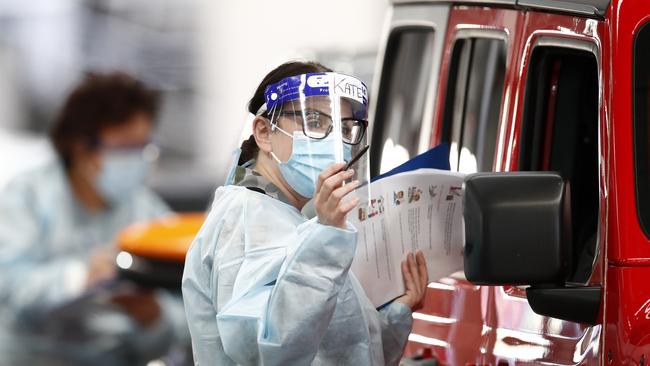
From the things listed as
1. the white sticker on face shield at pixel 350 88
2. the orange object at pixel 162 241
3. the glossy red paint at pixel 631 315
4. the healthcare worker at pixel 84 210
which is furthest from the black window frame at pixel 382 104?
the healthcare worker at pixel 84 210

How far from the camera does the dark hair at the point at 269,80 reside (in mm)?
3146

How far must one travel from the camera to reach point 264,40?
11664 millimetres

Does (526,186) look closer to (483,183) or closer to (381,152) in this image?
(483,183)

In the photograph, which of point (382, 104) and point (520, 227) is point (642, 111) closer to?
point (520, 227)

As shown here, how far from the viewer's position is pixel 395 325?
3.27m

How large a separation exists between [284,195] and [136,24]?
8.86 m

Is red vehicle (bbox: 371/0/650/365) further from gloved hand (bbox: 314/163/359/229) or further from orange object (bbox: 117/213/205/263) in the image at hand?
orange object (bbox: 117/213/205/263)

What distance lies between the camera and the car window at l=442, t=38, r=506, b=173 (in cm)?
364

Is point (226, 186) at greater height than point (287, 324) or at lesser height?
greater

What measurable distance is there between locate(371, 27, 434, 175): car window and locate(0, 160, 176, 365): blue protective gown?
14.0ft

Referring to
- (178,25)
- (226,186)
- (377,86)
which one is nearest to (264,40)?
(178,25)

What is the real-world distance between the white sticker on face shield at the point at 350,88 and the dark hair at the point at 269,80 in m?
0.12

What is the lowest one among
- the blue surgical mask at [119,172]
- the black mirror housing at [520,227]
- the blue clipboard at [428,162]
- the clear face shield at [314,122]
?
the blue surgical mask at [119,172]

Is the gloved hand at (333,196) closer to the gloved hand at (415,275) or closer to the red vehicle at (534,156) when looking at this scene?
the red vehicle at (534,156)
